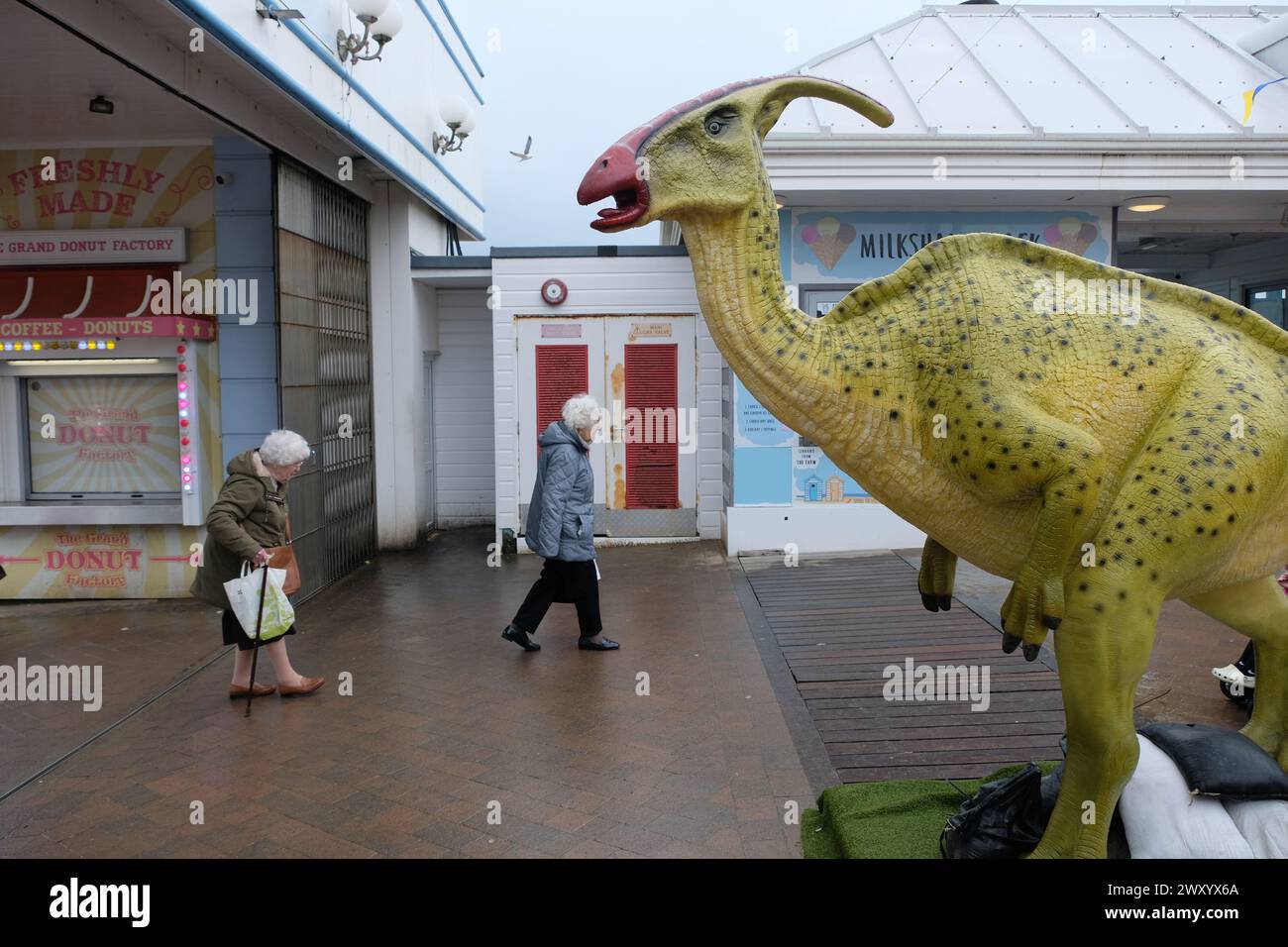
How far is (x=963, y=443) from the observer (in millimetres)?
2697

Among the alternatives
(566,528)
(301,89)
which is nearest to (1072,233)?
(566,528)

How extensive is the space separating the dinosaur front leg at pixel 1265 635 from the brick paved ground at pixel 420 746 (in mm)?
1629

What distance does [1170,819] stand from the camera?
9.12 feet

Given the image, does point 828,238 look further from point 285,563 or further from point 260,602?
point 260,602

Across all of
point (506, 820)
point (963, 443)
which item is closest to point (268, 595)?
point (506, 820)

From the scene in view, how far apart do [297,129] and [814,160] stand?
13.5 ft

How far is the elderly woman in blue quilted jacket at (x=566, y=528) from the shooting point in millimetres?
6301

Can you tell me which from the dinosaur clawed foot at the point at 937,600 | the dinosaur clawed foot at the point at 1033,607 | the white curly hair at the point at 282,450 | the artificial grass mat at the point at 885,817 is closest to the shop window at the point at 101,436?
the white curly hair at the point at 282,450

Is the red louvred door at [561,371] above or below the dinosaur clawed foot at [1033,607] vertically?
above

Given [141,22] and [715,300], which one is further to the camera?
[141,22]

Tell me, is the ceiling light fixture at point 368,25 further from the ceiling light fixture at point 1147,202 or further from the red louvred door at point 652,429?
the ceiling light fixture at point 1147,202

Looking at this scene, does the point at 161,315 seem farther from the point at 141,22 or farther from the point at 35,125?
the point at 141,22

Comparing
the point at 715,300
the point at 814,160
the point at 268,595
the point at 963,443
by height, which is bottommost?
the point at 268,595

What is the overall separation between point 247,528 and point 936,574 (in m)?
3.80
